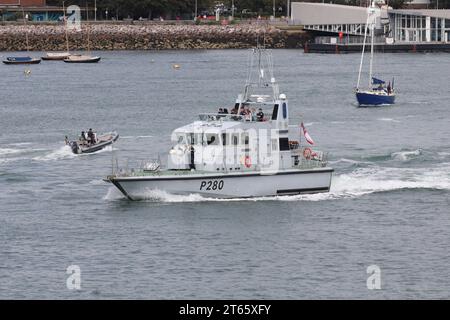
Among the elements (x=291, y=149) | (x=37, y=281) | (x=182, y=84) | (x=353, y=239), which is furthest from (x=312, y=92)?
(x=37, y=281)

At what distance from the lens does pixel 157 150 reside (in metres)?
76.8

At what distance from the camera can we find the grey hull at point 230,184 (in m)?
56.2

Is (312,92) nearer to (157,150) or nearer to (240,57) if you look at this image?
(157,150)

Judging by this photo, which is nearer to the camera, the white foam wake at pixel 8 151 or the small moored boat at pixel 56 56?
the white foam wake at pixel 8 151

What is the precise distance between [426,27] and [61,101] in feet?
294

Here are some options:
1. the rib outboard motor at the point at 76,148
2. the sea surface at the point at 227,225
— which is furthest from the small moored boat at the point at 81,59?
the rib outboard motor at the point at 76,148

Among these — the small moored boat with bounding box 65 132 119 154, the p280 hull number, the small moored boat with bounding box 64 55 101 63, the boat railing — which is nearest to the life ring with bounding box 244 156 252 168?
the p280 hull number

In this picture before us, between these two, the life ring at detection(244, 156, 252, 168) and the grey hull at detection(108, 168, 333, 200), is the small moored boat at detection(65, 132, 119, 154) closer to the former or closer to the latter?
the grey hull at detection(108, 168, 333, 200)

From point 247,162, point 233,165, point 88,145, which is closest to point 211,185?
point 233,165

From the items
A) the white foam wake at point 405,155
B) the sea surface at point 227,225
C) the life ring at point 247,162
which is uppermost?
the life ring at point 247,162

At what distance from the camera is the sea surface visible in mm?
45125

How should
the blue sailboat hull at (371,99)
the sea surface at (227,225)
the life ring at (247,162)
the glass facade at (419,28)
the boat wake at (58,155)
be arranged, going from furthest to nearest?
the glass facade at (419,28)
the blue sailboat hull at (371,99)
the boat wake at (58,155)
the life ring at (247,162)
the sea surface at (227,225)

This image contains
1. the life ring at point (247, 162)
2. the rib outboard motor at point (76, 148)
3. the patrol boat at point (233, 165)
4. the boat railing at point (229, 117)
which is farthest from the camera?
the rib outboard motor at point (76, 148)

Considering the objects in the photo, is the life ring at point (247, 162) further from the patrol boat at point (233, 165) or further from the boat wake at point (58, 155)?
the boat wake at point (58, 155)
